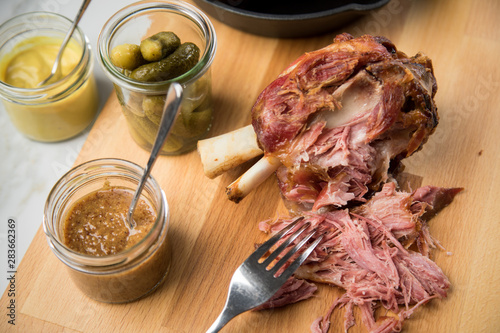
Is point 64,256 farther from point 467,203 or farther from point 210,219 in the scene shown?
point 467,203

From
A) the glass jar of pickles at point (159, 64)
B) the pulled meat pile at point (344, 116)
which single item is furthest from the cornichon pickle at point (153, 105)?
the pulled meat pile at point (344, 116)

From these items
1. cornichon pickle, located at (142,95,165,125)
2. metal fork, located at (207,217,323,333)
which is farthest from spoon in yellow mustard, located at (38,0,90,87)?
metal fork, located at (207,217,323,333)

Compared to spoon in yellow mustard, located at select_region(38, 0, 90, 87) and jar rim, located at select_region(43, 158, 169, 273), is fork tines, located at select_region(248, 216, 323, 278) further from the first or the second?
spoon in yellow mustard, located at select_region(38, 0, 90, 87)

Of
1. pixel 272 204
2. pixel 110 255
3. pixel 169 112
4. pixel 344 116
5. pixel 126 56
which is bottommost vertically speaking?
pixel 272 204

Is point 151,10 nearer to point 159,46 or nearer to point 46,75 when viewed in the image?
point 159,46

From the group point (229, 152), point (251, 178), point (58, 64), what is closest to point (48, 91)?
point (58, 64)

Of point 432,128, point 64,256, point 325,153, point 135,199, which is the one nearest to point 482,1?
point 432,128
